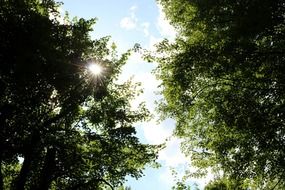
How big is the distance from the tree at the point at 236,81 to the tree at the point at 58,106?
515cm

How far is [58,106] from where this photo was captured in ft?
70.2

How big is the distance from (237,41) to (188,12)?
116 inches

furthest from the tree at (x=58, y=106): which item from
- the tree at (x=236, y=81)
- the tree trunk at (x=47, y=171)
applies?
the tree at (x=236, y=81)

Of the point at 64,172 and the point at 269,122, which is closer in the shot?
the point at 269,122

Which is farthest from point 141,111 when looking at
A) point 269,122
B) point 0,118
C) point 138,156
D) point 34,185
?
point 269,122

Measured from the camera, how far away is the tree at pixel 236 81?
15219mm

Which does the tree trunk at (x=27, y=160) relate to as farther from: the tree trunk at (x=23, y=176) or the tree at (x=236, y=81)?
the tree at (x=236, y=81)

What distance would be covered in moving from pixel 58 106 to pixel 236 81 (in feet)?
32.7

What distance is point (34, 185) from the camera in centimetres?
2255

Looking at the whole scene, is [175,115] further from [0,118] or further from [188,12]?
[0,118]

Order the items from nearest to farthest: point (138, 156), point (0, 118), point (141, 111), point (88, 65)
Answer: point (0, 118) → point (88, 65) → point (138, 156) → point (141, 111)

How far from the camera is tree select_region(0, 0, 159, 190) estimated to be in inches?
652

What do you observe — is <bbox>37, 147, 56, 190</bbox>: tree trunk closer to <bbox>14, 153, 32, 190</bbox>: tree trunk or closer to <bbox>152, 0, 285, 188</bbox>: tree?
<bbox>14, 153, 32, 190</bbox>: tree trunk

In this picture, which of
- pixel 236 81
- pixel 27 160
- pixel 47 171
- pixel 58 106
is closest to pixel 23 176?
pixel 27 160
